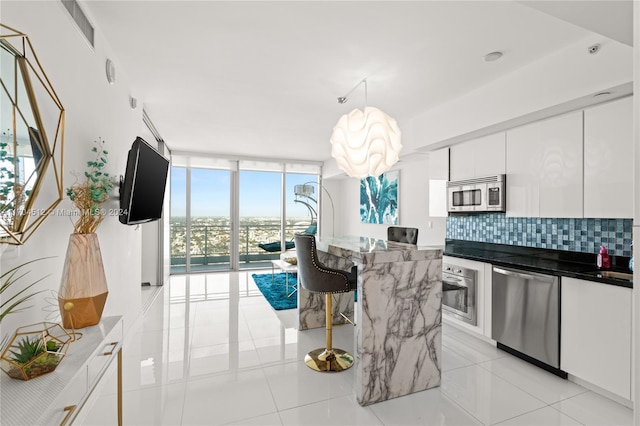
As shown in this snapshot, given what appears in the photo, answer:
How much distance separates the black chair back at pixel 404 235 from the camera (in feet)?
12.3

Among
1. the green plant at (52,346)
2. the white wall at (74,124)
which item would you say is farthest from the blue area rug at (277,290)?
the green plant at (52,346)

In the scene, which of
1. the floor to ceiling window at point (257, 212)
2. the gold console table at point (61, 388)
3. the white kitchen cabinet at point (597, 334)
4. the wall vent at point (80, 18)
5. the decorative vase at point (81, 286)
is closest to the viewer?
the gold console table at point (61, 388)

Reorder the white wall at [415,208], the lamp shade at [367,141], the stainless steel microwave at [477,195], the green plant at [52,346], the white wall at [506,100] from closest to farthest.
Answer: the green plant at [52,346] < the white wall at [506,100] < the lamp shade at [367,141] < the stainless steel microwave at [477,195] < the white wall at [415,208]

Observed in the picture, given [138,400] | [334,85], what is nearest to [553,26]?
[334,85]

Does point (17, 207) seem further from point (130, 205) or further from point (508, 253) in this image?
point (508, 253)

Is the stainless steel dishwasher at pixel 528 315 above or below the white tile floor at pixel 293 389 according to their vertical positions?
above

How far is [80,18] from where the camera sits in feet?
6.26

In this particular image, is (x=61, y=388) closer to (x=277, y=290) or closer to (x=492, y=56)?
(x=492, y=56)

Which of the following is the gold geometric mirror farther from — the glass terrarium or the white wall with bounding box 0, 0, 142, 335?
the glass terrarium

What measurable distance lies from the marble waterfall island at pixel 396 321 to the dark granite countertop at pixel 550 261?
38.7 inches

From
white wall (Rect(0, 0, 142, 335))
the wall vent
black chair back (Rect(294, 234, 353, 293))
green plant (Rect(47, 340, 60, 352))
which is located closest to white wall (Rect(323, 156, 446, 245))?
black chair back (Rect(294, 234, 353, 293))

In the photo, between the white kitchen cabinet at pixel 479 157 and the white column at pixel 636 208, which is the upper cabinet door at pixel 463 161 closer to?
the white kitchen cabinet at pixel 479 157

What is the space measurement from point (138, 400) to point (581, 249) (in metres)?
3.88

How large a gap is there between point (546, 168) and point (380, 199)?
3.36 m
